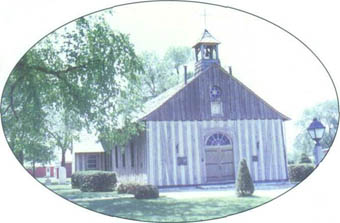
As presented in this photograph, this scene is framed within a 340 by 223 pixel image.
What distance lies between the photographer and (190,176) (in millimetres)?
7445

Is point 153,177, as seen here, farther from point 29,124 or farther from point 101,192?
point 29,124

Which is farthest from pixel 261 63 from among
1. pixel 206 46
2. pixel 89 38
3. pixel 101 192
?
pixel 101 192

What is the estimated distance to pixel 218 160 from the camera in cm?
753

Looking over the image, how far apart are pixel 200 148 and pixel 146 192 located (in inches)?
42.4

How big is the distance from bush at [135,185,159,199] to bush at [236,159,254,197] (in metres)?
1.28

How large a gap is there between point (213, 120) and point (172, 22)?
5.48 ft

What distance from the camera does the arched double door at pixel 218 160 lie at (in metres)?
7.51

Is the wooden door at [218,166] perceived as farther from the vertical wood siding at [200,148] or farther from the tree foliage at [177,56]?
the tree foliage at [177,56]

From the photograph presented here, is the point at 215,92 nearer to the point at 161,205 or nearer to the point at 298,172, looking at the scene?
the point at 298,172

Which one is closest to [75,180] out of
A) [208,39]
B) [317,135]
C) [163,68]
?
[163,68]

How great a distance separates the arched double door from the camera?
24.6 feet

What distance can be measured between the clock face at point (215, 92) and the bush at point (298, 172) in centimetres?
160

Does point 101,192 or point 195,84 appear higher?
point 195,84

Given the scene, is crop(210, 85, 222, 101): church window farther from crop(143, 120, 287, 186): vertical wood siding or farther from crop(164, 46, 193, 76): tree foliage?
crop(164, 46, 193, 76): tree foliage
